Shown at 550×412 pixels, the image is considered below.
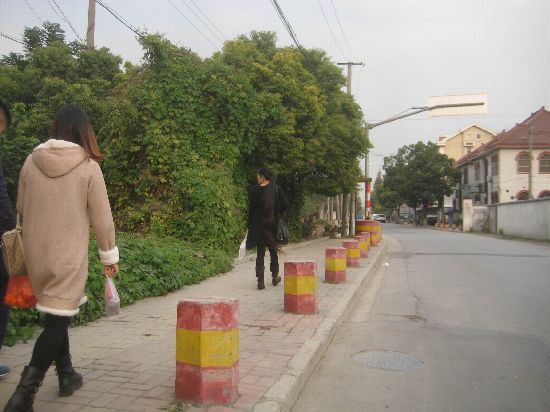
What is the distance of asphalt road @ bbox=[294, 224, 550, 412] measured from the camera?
3980 millimetres

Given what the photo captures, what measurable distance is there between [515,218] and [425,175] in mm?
24706

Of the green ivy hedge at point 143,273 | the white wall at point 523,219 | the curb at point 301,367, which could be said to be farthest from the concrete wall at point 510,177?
the curb at point 301,367

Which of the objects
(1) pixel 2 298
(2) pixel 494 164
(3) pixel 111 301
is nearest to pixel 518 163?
(2) pixel 494 164

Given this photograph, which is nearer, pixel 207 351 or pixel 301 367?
pixel 207 351

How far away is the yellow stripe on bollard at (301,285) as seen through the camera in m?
6.37

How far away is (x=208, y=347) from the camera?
3348 millimetres

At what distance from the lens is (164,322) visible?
19.6 feet

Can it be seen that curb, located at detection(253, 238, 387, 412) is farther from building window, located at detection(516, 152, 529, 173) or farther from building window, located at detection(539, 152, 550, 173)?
building window, located at detection(516, 152, 529, 173)

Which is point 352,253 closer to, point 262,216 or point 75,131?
point 262,216

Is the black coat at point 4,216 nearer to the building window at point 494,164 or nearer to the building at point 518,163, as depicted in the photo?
the building at point 518,163

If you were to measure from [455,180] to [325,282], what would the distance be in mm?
53007

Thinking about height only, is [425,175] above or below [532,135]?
below

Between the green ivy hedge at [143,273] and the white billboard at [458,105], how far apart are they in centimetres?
1084

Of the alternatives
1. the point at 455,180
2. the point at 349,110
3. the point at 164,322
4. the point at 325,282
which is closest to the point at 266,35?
the point at 349,110
